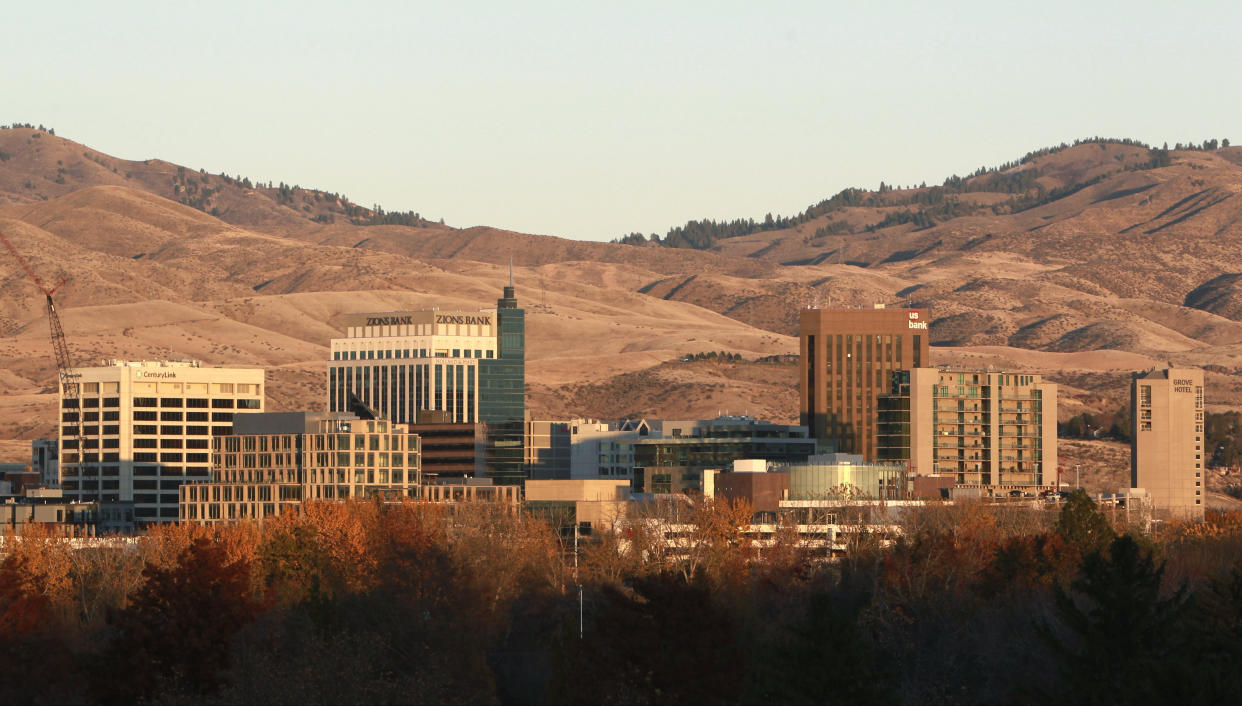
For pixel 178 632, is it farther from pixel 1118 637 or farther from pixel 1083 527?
pixel 1083 527

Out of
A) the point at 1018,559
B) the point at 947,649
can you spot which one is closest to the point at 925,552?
the point at 1018,559

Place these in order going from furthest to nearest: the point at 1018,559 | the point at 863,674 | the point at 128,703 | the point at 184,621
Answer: the point at 1018,559
the point at 184,621
the point at 128,703
the point at 863,674

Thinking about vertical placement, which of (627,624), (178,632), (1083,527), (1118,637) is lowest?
(178,632)

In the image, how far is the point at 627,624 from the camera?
12375 centimetres

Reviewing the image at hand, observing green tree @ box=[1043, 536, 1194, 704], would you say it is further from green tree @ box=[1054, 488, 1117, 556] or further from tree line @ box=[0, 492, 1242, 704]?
green tree @ box=[1054, 488, 1117, 556]

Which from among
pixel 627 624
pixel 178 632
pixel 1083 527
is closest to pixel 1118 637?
pixel 627 624

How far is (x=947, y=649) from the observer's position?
142 metres

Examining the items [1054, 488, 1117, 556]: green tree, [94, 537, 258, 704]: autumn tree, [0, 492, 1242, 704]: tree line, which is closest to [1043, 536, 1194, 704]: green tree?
[0, 492, 1242, 704]: tree line

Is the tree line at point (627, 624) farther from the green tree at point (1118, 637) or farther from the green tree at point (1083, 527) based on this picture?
the green tree at point (1083, 527)

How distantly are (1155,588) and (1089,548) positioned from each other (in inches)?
2318

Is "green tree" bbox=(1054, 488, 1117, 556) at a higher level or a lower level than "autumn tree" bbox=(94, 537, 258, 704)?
higher

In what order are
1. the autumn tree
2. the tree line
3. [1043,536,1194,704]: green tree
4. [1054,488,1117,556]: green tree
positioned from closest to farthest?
[1043,536,1194,704]: green tree < the tree line < the autumn tree < [1054,488,1117,556]: green tree

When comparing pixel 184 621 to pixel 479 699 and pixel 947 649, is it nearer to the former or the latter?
pixel 479 699

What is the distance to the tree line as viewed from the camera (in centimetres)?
11412
